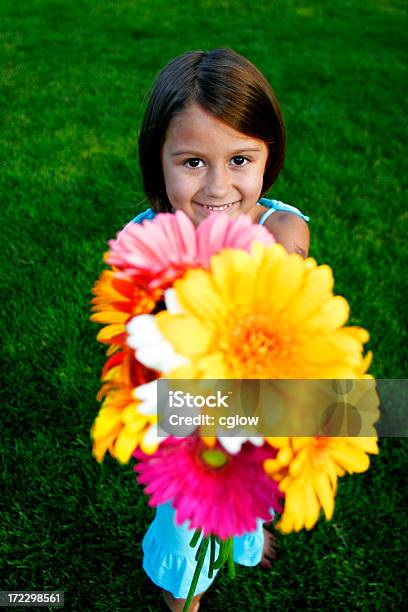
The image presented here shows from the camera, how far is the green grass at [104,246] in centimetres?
147

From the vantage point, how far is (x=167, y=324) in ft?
1.44

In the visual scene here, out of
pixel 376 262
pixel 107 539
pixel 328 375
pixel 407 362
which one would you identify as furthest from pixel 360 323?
pixel 328 375

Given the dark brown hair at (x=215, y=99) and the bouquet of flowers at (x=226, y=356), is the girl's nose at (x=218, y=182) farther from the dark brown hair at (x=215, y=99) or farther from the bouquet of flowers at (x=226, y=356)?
the bouquet of flowers at (x=226, y=356)

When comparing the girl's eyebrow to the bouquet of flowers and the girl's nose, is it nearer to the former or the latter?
the girl's nose

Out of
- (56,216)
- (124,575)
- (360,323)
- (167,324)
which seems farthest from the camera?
(56,216)

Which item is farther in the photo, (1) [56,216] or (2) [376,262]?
(1) [56,216]

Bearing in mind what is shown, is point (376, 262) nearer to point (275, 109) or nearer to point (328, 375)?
point (275, 109)

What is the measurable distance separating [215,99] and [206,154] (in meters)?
0.14

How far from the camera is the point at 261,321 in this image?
1.56 feet

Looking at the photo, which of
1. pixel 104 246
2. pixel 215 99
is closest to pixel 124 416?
pixel 215 99

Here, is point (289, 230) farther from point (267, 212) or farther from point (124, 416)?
point (124, 416)

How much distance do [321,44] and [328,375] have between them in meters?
5.27

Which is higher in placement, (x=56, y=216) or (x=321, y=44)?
(x=321, y=44)

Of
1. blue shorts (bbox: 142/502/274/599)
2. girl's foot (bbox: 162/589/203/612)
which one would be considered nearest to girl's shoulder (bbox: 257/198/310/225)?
blue shorts (bbox: 142/502/274/599)
